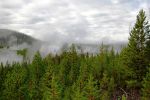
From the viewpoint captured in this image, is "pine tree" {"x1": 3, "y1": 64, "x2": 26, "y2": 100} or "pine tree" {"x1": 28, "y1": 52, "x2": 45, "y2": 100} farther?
"pine tree" {"x1": 28, "y1": 52, "x2": 45, "y2": 100}

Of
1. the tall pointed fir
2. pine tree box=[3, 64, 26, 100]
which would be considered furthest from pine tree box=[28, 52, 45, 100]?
the tall pointed fir

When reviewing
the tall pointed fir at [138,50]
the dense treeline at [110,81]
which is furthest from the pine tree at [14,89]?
the tall pointed fir at [138,50]

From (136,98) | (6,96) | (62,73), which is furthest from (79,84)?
(62,73)

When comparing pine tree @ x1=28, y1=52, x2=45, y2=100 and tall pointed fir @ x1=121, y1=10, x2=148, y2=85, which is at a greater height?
tall pointed fir @ x1=121, y1=10, x2=148, y2=85

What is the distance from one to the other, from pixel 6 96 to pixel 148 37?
27.9m

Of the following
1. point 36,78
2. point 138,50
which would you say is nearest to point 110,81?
point 138,50

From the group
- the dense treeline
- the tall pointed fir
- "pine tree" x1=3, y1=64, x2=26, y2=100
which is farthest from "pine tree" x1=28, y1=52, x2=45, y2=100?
the tall pointed fir

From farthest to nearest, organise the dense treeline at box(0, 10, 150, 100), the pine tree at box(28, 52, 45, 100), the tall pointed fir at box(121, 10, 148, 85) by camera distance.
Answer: the pine tree at box(28, 52, 45, 100) < the tall pointed fir at box(121, 10, 148, 85) < the dense treeline at box(0, 10, 150, 100)

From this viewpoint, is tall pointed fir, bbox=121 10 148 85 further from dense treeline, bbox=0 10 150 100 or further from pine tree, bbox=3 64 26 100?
pine tree, bbox=3 64 26 100

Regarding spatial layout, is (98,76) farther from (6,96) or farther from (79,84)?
(6,96)

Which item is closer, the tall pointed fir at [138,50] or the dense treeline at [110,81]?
the dense treeline at [110,81]

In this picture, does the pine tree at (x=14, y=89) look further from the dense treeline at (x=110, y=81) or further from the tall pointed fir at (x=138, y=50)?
the tall pointed fir at (x=138, y=50)

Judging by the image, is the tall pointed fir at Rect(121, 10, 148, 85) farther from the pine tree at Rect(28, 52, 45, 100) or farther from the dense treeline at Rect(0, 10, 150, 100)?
the pine tree at Rect(28, 52, 45, 100)

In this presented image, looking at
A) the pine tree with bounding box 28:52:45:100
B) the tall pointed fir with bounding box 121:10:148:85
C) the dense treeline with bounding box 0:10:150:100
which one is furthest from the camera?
the pine tree with bounding box 28:52:45:100
